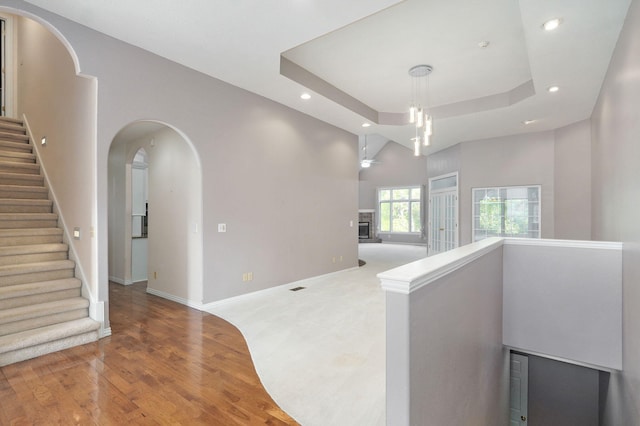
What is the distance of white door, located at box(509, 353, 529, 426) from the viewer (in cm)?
465

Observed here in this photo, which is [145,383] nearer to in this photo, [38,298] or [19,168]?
[38,298]


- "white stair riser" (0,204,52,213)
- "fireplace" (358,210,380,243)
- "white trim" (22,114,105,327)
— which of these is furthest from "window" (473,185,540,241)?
"white stair riser" (0,204,52,213)

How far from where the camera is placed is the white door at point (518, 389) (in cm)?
465

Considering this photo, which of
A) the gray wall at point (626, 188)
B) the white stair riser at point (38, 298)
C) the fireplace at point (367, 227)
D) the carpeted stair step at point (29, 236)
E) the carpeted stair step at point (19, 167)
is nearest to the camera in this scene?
the gray wall at point (626, 188)

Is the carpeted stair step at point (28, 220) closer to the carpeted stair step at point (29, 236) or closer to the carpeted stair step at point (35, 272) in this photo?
the carpeted stair step at point (29, 236)

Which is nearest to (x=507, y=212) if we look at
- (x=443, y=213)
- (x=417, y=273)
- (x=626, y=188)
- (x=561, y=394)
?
(x=443, y=213)

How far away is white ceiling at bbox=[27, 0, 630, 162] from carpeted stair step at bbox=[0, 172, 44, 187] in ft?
8.72

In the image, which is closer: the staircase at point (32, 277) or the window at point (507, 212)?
the staircase at point (32, 277)

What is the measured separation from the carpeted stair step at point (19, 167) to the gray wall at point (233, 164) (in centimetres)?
102

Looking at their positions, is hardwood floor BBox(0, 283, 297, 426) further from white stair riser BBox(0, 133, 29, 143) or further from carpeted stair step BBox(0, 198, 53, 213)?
white stair riser BBox(0, 133, 29, 143)

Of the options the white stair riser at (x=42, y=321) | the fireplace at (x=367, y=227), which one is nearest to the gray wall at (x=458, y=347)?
the white stair riser at (x=42, y=321)

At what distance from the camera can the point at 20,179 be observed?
172 inches

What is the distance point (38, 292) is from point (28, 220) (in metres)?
1.35

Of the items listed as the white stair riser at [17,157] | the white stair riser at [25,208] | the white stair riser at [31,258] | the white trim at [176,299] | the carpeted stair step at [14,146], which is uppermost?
the carpeted stair step at [14,146]
